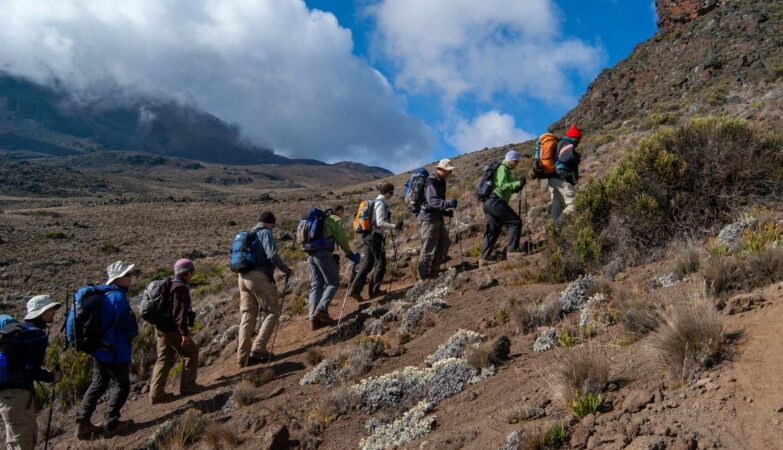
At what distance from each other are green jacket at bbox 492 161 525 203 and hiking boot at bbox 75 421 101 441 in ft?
21.9

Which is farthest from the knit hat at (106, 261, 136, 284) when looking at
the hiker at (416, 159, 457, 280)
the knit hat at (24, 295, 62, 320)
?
the hiker at (416, 159, 457, 280)

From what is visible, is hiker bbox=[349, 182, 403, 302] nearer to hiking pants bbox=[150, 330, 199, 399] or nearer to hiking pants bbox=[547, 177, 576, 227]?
hiking pants bbox=[547, 177, 576, 227]

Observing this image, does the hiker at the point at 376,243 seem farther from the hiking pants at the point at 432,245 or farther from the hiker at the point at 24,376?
the hiker at the point at 24,376

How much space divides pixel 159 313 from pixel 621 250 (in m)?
6.32

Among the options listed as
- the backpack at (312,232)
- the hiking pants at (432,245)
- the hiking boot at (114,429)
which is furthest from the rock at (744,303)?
the hiking boot at (114,429)

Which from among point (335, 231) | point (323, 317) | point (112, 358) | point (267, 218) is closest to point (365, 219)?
point (335, 231)

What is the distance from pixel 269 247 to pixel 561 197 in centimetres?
504

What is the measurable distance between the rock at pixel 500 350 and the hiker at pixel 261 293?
10.9 feet

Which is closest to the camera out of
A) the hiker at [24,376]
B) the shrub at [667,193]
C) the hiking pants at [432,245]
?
the hiker at [24,376]

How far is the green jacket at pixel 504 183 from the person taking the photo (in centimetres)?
852

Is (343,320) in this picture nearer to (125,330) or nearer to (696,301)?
(125,330)

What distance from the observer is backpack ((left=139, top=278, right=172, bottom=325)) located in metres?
6.66

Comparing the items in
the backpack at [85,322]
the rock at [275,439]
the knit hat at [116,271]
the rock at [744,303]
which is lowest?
the rock at [275,439]

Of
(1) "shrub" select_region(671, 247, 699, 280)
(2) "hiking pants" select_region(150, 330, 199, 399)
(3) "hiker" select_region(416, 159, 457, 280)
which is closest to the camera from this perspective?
(1) "shrub" select_region(671, 247, 699, 280)
